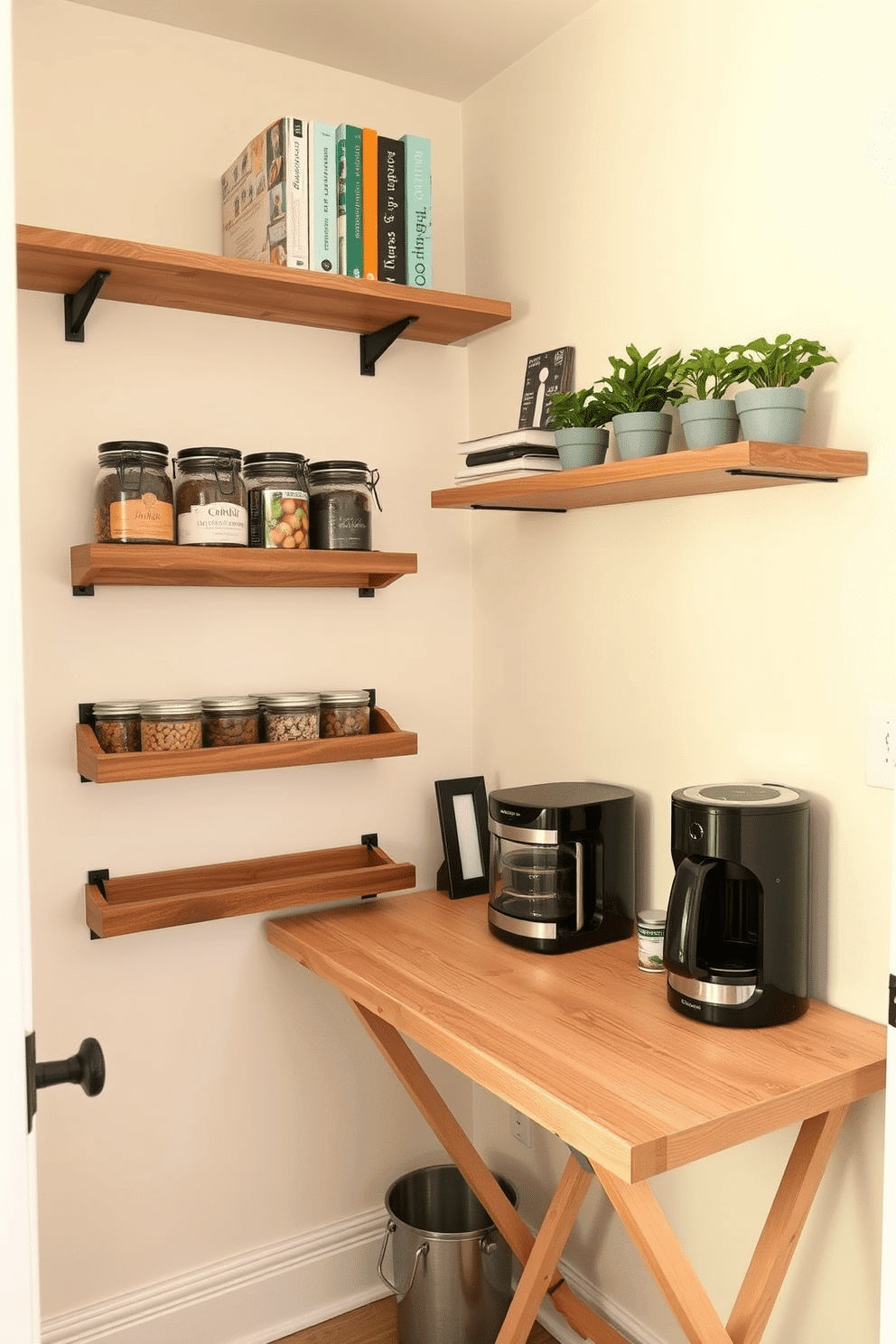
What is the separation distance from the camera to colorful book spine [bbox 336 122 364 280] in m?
2.06

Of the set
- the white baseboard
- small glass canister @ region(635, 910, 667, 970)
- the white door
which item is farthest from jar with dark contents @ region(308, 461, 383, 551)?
the white baseboard

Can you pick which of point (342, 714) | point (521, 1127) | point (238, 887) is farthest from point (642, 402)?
point (521, 1127)

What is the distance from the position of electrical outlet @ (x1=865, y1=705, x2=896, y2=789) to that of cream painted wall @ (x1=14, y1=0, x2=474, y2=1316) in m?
1.12

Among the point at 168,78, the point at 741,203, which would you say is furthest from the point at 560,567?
the point at 168,78

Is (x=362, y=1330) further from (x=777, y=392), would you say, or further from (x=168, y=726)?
(x=777, y=392)

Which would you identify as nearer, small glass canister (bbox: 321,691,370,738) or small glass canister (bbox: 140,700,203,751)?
small glass canister (bbox: 140,700,203,751)

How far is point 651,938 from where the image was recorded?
6.12 feet

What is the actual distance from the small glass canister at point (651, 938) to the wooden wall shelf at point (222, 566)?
32.4 inches

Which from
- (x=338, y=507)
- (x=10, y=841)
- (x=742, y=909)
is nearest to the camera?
(x=10, y=841)

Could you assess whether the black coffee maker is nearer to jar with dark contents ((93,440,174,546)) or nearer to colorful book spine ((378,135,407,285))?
jar with dark contents ((93,440,174,546))

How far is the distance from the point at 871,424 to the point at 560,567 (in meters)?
0.80

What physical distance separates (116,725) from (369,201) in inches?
43.7

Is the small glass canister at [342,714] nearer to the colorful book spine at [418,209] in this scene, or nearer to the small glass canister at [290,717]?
the small glass canister at [290,717]

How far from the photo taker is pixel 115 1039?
84.0 inches
